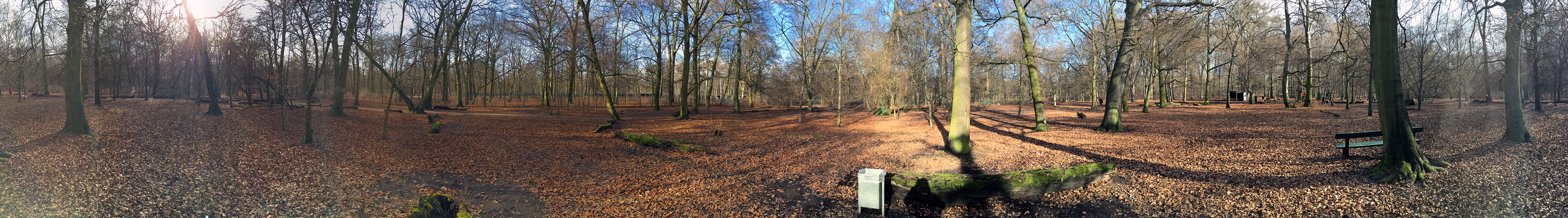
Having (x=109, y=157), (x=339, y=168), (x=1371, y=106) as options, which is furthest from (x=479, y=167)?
(x=1371, y=106)

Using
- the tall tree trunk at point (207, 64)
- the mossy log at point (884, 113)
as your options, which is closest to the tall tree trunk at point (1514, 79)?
the mossy log at point (884, 113)

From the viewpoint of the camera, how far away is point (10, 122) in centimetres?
964

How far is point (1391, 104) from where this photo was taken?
17.7 feet

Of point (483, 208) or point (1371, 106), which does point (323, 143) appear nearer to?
point (483, 208)

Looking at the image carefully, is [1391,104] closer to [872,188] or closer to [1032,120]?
[872,188]

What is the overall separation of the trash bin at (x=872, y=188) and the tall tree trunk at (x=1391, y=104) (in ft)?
14.8

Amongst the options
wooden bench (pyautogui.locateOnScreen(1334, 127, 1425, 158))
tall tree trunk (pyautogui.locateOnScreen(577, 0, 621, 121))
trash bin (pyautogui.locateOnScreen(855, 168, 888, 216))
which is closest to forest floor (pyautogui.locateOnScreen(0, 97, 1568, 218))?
wooden bench (pyautogui.locateOnScreen(1334, 127, 1425, 158))

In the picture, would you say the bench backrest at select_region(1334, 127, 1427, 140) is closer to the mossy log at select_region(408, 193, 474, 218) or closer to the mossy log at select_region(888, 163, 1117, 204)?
the mossy log at select_region(888, 163, 1117, 204)

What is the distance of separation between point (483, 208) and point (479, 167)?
2.48m

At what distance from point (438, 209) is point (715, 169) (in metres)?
3.67

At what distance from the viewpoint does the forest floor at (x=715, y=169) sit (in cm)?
467

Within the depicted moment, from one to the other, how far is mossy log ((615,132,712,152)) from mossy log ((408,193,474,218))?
15.4 feet

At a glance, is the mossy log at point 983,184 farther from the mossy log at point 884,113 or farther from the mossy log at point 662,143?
the mossy log at point 884,113

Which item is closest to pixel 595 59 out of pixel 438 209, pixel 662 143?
pixel 662 143
